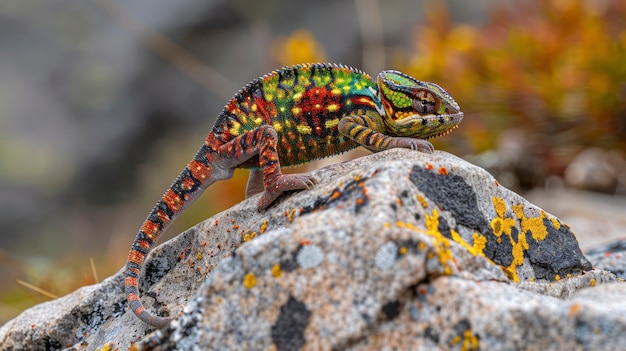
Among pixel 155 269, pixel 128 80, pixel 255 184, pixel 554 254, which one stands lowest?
pixel 554 254

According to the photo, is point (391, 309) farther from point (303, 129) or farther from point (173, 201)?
point (173, 201)

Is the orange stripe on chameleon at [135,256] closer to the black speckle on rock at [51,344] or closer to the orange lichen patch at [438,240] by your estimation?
the black speckle on rock at [51,344]

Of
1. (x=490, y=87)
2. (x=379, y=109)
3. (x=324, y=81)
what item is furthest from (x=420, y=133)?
(x=490, y=87)

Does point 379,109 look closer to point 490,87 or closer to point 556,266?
point 556,266

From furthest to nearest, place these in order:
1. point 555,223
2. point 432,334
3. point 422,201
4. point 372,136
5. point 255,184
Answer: point 255,184, point 372,136, point 555,223, point 422,201, point 432,334

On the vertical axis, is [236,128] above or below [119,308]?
above

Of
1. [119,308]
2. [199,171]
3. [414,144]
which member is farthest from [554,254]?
[119,308]

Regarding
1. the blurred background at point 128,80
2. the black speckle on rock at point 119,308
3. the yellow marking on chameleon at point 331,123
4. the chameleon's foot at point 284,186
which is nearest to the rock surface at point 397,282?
the chameleon's foot at point 284,186

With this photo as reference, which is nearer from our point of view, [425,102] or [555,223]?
[555,223]
